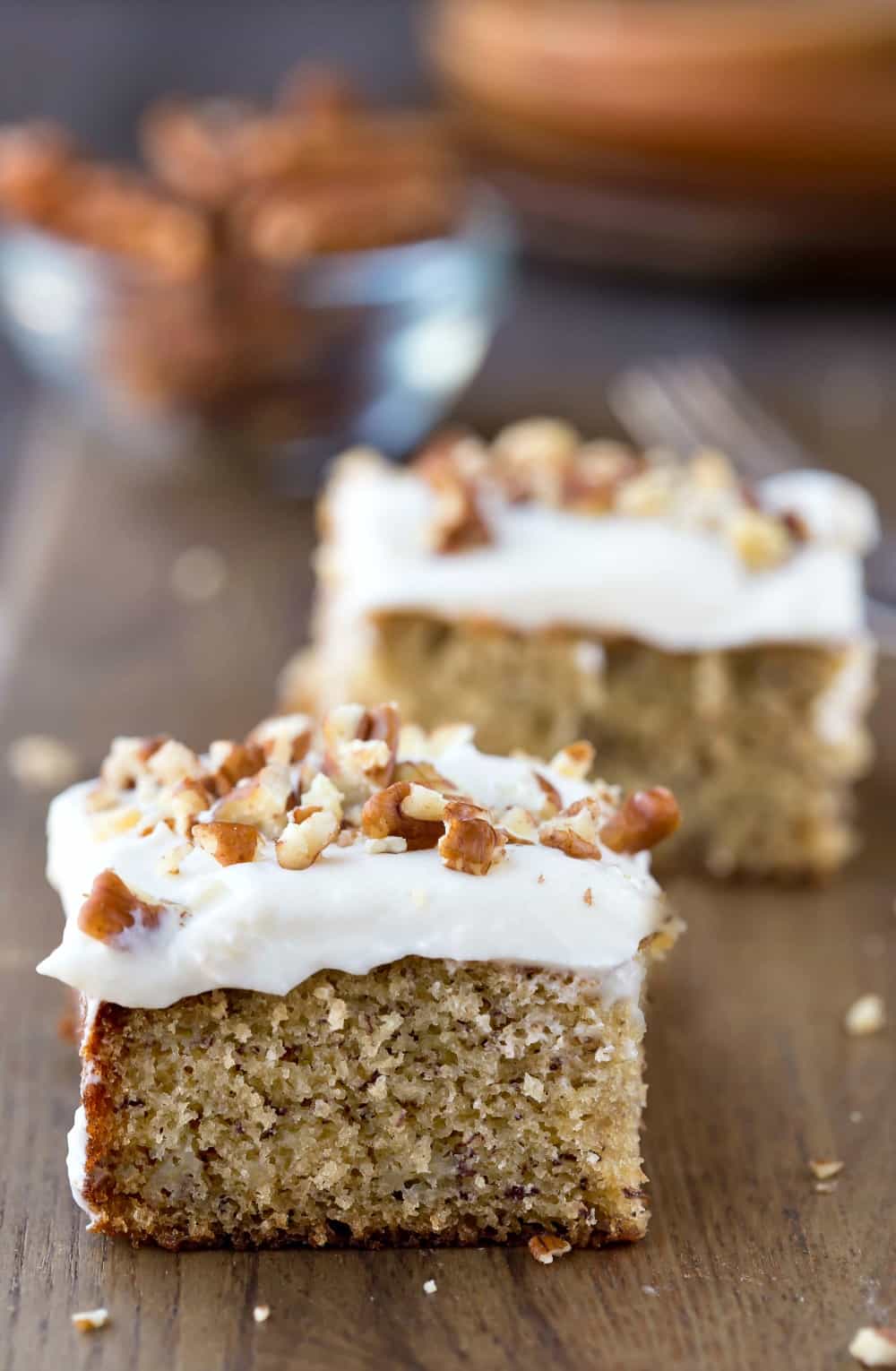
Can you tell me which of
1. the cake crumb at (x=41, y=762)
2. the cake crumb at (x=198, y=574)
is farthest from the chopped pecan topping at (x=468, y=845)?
the cake crumb at (x=198, y=574)

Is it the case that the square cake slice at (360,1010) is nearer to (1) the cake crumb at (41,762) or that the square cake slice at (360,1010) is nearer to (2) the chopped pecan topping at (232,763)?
(2) the chopped pecan topping at (232,763)

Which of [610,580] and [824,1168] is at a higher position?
[610,580]

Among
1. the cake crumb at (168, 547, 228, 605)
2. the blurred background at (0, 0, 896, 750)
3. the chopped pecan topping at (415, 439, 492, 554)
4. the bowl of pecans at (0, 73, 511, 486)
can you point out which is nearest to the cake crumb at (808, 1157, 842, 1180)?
the chopped pecan topping at (415, 439, 492, 554)

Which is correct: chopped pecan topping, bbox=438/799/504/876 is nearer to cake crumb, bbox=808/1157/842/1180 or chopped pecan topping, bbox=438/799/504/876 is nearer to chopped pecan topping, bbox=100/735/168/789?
chopped pecan topping, bbox=100/735/168/789

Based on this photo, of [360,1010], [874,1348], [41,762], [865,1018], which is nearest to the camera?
[874,1348]

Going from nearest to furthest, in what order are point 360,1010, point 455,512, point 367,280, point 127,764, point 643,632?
point 360,1010 → point 127,764 → point 643,632 → point 455,512 → point 367,280

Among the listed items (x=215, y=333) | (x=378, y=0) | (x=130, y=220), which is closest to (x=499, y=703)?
(x=215, y=333)

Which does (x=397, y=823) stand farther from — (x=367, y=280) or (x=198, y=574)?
(x=367, y=280)

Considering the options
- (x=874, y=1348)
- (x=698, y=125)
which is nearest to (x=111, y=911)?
(x=874, y=1348)

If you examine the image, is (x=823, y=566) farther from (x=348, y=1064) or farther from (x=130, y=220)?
(x=130, y=220)
